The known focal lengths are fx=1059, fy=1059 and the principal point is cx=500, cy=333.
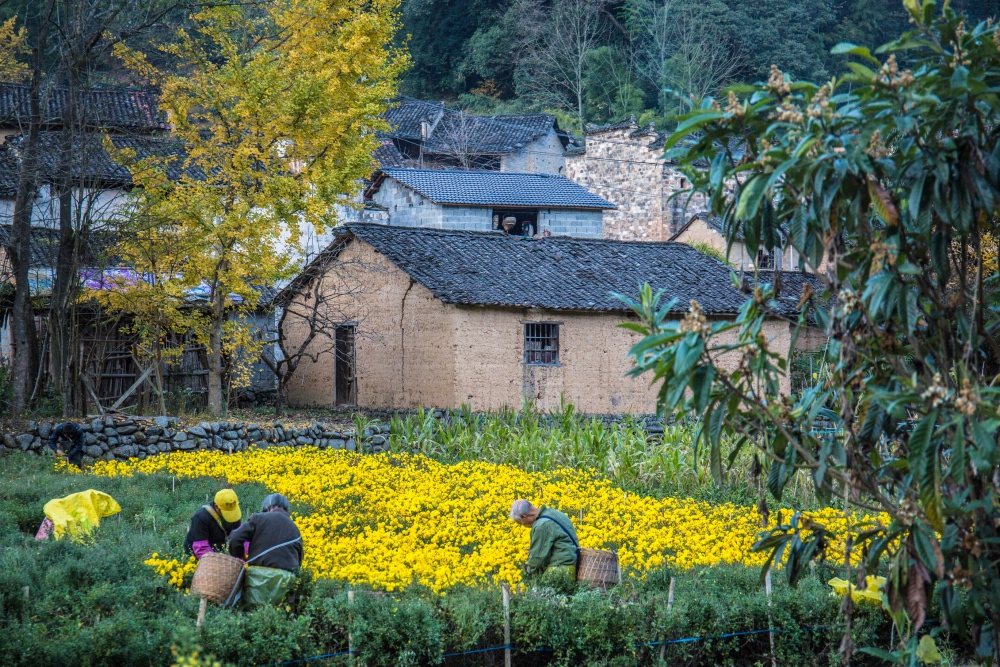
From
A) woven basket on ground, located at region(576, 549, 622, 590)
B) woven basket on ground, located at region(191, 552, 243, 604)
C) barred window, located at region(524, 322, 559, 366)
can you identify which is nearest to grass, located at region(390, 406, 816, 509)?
barred window, located at region(524, 322, 559, 366)

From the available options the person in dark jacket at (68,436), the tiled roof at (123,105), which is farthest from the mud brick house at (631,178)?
the person in dark jacket at (68,436)

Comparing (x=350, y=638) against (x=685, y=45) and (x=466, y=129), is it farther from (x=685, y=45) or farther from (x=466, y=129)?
(x=685, y=45)

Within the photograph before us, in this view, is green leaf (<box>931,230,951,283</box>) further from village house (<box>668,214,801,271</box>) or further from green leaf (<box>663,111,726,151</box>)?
village house (<box>668,214,801,271</box>)

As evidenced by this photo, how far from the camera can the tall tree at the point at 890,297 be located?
503 centimetres

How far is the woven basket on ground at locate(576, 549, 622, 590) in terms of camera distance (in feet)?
32.8

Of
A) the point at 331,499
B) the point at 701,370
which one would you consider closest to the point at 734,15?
the point at 331,499

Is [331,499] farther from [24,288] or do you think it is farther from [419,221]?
[419,221]

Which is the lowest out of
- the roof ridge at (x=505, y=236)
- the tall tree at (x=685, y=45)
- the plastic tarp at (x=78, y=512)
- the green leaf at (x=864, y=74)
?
the plastic tarp at (x=78, y=512)

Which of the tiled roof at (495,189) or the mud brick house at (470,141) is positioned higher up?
the mud brick house at (470,141)

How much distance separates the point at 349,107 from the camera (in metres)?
21.5

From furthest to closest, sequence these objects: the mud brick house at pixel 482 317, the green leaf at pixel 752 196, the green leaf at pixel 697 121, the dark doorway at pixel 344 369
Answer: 1. the dark doorway at pixel 344 369
2. the mud brick house at pixel 482 317
3. the green leaf at pixel 697 121
4. the green leaf at pixel 752 196

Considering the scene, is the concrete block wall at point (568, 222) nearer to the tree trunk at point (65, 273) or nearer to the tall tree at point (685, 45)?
the tall tree at point (685, 45)

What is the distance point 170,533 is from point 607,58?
40.4 meters

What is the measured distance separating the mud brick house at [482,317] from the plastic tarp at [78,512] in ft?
36.8
